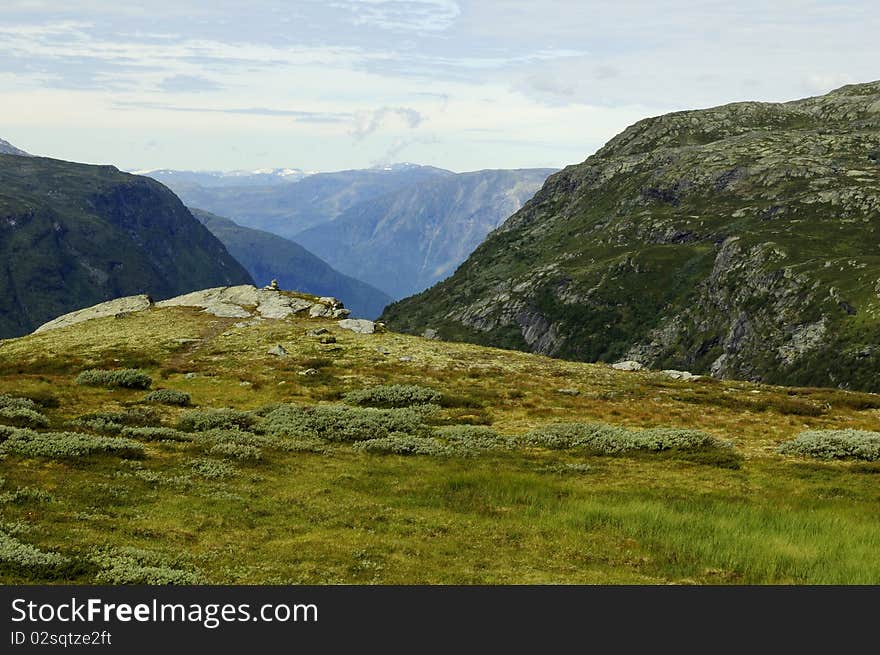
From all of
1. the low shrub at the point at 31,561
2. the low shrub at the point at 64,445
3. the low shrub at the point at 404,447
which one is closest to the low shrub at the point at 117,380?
the low shrub at the point at 64,445

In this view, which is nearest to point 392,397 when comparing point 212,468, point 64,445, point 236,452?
point 236,452

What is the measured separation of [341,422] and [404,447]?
5631 millimetres

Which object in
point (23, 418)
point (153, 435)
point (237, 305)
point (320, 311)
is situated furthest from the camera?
point (237, 305)

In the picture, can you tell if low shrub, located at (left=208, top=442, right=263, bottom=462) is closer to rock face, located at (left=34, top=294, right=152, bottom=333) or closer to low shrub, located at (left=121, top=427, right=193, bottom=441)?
low shrub, located at (left=121, top=427, right=193, bottom=441)

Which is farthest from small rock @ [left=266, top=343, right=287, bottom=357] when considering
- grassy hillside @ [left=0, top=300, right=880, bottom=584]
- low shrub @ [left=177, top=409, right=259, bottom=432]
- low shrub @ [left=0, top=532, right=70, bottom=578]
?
low shrub @ [left=0, top=532, right=70, bottom=578]

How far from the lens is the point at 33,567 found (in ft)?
50.9

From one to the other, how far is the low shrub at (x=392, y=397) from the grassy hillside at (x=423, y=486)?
16cm

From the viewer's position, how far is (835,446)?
1273 inches

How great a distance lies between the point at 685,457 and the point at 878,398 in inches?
1086

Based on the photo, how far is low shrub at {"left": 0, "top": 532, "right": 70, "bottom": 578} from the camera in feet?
50.6

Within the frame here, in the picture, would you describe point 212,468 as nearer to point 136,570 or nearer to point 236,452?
point 236,452

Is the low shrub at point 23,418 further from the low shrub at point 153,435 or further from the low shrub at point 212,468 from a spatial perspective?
the low shrub at point 212,468

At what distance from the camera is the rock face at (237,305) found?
8444cm
